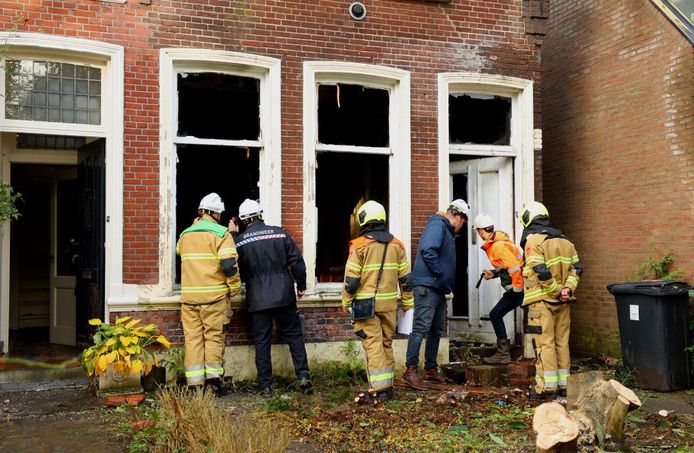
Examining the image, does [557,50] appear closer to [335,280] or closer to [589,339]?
[589,339]

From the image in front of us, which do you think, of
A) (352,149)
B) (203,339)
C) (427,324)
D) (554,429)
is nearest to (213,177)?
(352,149)

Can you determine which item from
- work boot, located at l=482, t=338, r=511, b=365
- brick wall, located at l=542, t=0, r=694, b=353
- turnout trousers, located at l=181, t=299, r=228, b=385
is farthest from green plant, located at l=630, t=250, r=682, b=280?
turnout trousers, located at l=181, t=299, r=228, b=385

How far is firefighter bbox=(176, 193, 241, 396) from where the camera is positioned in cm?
753

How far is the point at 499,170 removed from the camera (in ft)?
33.5

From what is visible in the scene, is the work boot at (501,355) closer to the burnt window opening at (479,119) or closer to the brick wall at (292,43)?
the brick wall at (292,43)

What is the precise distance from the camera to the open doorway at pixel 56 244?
8438 mm

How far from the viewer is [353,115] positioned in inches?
364

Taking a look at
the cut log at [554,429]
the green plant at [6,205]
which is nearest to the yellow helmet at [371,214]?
the cut log at [554,429]

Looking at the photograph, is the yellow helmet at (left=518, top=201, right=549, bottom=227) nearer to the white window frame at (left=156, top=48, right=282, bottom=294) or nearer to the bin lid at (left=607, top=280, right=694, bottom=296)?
the bin lid at (left=607, top=280, right=694, bottom=296)

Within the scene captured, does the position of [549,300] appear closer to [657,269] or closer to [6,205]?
[657,269]

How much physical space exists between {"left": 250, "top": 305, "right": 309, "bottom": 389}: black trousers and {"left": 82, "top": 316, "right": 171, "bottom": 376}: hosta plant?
3.18ft

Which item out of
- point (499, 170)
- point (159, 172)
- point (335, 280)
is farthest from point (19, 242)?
point (499, 170)

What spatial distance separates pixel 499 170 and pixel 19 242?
7.73m

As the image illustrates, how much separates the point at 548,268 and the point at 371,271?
1.87 metres
